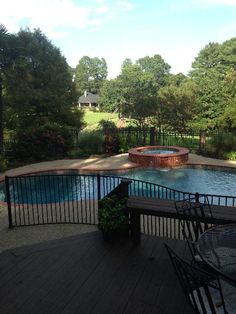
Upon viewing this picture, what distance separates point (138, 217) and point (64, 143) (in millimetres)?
10742

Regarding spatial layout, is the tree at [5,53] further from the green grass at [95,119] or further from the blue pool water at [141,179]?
the green grass at [95,119]

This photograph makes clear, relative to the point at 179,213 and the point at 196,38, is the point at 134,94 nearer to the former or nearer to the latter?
the point at 179,213

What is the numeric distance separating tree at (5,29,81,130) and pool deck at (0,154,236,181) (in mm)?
4653

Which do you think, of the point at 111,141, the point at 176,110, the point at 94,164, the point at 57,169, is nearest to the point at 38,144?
the point at 57,169

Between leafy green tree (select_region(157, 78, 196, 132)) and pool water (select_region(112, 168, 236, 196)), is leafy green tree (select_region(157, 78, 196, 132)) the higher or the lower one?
the higher one

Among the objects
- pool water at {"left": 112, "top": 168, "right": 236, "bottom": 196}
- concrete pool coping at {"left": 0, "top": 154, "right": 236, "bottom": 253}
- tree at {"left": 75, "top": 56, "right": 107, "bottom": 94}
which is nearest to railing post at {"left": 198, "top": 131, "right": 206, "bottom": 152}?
concrete pool coping at {"left": 0, "top": 154, "right": 236, "bottom": 253}

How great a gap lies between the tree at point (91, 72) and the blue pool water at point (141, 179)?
75978 millimetres

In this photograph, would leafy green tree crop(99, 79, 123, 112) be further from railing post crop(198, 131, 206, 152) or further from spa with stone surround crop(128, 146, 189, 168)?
spa with stone surround crop(128, 146, 189, 168)

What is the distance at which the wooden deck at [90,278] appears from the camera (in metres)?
3.46

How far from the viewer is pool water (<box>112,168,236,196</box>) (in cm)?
1034

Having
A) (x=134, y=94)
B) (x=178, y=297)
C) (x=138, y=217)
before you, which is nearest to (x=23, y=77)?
(x=134, y=94)

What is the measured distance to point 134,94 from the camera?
69.2ft

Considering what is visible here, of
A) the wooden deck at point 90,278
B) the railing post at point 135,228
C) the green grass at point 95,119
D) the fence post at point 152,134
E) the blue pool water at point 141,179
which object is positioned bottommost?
the blue pool water at point 141,179

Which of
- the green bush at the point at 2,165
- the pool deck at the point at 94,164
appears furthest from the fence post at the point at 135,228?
the green bush at the point at 2,165
